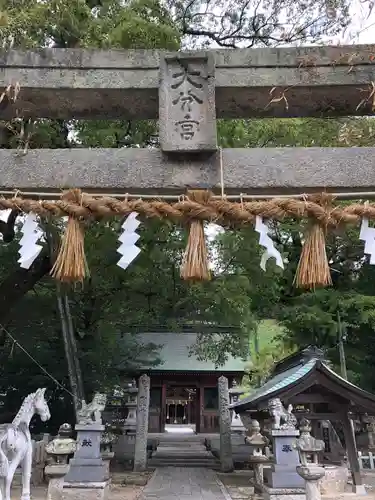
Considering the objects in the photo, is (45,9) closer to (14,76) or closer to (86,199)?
(14,76)

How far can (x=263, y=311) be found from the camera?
16.3m

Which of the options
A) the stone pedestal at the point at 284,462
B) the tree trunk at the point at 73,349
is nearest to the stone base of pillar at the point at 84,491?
the tree trunk at the point at 73,349

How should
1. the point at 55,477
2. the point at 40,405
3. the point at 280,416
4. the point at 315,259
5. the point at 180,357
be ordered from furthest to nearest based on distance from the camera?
the point at 180,357, the point at 280,416, the point at 55,477, the point at 40,405, the point at 315,259

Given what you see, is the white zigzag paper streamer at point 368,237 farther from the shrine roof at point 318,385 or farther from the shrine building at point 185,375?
the shrine building at point 185,375

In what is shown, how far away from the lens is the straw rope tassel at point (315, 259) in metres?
3.09

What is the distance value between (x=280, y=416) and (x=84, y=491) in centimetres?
386

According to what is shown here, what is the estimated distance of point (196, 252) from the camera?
10.3 ft

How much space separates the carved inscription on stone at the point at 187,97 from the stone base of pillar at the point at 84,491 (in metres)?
8.07

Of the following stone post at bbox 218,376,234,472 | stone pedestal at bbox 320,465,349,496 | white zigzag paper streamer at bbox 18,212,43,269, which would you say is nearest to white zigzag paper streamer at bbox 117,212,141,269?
white zigzag paper streamer at bbox 18,212,43,269

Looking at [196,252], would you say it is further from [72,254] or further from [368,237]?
[368,237]

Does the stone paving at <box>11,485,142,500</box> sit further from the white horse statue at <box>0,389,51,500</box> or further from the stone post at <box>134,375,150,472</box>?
the white horse statue at <box>0,389,51,500</box>

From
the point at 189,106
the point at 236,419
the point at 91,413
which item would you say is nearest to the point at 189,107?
the point at 189,106

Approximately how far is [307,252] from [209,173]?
2.67ft

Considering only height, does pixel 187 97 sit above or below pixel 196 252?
above
